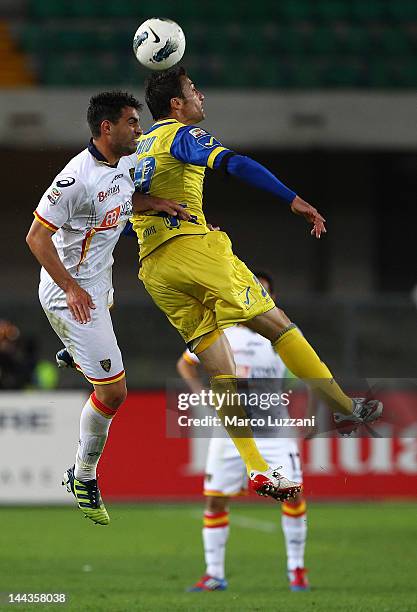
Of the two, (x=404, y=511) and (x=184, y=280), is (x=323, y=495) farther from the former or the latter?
(x=184, y=280)

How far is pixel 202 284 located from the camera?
7.04m

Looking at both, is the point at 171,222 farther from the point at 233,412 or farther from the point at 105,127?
the point at 233,412

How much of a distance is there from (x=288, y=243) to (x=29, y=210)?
10.1 m

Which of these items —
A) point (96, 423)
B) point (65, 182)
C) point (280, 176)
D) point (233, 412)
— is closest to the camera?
point (65, 182)

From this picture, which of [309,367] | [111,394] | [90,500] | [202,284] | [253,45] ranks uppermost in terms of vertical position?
[253,45]

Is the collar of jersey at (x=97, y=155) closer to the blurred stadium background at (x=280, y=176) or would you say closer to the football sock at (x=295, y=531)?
the football sock at (x=295, y=531)

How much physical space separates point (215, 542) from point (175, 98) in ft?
13.0

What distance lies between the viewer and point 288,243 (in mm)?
18219

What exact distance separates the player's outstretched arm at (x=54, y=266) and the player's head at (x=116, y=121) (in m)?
0.64

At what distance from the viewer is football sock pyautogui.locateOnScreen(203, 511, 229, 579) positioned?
31.4 feet

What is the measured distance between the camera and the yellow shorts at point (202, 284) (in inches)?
275

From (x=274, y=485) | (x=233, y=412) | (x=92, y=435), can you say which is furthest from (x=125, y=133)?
(x=274, y=485)

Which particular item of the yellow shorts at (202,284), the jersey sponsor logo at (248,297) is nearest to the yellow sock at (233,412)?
the yellow shorts at (202,284)

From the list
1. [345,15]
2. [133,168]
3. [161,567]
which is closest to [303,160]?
[345,15]
